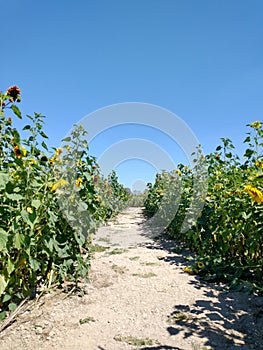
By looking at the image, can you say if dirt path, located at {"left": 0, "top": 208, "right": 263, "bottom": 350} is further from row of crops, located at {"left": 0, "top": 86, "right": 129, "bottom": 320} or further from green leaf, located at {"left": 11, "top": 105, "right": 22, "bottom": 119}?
green leaf, located at {"left": 11, "top": 105, "right": 22, "bottom": 119}

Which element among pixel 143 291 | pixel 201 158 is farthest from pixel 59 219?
pixel 201 158

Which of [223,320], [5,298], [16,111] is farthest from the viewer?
[223,320]

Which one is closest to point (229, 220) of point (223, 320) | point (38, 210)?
point (223, 320)

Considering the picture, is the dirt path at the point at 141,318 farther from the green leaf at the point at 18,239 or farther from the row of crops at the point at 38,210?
the green leaf at the point at 18,239

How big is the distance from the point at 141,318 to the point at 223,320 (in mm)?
717

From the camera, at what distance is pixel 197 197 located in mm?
5078

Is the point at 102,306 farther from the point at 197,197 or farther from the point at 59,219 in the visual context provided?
the point at 197,197

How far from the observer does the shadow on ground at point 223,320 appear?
2129 millimetres

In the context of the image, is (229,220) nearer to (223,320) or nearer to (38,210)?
(223,320)

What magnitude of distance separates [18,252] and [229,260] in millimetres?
2842

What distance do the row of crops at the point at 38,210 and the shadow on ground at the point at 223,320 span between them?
1.22m

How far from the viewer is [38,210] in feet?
7.77

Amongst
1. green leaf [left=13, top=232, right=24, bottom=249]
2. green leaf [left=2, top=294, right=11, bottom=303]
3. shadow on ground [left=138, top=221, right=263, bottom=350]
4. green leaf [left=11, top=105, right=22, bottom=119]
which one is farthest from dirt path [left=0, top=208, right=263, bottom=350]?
green leaf [left=11, top=105, right=22, bottom=119]

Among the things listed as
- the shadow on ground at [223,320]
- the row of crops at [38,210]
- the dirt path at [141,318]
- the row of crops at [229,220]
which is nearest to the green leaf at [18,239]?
the row of crops at [38,210]
